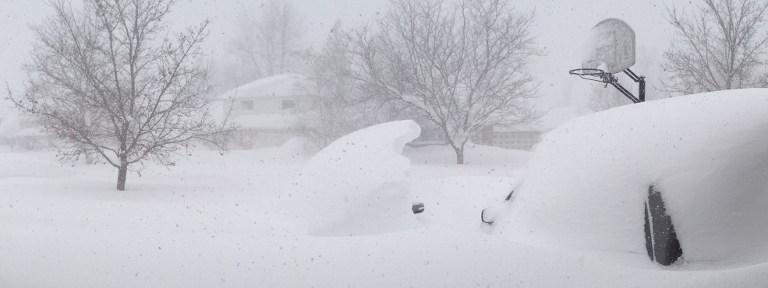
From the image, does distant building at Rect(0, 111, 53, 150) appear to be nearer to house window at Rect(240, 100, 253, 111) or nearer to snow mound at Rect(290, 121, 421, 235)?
house window at Rect(240, 100, 253, 111)

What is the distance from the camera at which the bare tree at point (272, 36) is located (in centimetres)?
4891

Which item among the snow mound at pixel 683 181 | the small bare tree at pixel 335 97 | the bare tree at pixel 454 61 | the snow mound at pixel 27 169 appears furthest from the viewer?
the small bare tree at pixel 335 97

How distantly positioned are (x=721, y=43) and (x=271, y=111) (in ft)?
90.1

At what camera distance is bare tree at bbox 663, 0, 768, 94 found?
1677 cm

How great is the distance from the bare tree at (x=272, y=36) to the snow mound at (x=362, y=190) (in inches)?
1732

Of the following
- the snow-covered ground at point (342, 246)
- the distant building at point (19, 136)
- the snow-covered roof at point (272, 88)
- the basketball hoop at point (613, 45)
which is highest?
the snow-covered roof at point (272, 88)

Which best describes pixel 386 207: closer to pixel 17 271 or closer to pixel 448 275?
pixel 448 275

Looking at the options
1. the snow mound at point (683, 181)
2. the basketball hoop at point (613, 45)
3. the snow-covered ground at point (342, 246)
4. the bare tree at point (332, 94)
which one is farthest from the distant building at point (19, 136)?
the snow mound at point (683, 181)

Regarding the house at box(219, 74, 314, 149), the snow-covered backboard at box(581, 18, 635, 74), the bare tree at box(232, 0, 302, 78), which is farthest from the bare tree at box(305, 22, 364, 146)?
the bare tree at box(232, 0, 302, 78)

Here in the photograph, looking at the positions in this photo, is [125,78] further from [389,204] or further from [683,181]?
[683,181]

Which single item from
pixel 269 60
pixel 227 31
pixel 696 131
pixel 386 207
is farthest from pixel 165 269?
pixel 227 31

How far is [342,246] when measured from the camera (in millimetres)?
3668

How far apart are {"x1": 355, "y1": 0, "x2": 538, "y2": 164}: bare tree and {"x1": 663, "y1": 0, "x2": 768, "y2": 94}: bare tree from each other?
6.23 metres

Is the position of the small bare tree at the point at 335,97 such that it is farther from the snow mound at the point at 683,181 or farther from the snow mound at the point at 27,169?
the snow mound at the point at 683,181
